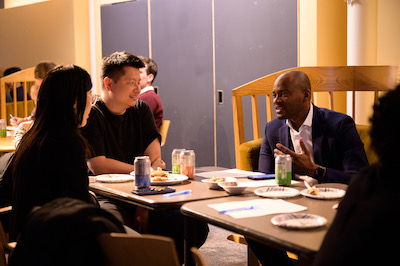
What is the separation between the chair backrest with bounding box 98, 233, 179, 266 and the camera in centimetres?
107

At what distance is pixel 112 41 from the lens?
698 centimetres

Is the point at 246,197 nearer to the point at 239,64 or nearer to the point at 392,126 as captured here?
the point at 392,126

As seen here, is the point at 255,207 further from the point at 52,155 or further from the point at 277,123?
the point at 277,123

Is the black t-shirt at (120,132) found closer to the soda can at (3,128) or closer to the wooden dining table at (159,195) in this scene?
the wooden dining table at (159,195)

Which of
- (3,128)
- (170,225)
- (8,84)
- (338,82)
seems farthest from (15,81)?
(170,225)

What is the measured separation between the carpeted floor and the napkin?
1.55 m

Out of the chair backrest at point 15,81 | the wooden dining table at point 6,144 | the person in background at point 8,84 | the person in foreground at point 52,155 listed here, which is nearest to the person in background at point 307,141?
the person in foreground at point 52,155

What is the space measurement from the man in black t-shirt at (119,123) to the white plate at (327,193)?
117 centimetres

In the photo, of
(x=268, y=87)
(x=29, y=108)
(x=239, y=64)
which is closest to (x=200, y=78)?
(x=239, y=64)

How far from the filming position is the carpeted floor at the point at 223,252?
3.29 meters

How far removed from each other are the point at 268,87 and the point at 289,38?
5.46 ft

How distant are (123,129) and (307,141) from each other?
1.09 m

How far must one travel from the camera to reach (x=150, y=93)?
5.09 m

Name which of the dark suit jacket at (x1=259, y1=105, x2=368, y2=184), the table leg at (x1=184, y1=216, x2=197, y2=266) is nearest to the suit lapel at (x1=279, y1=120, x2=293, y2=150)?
the dark suit jacket at (x1=259, y1=105, x2=368, y2=184)
